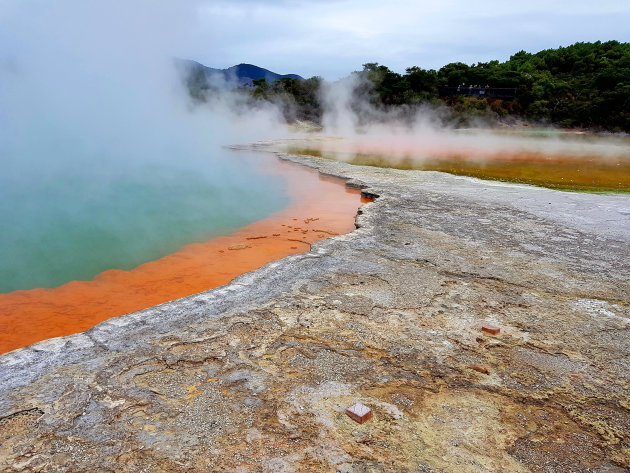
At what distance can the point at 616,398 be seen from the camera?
240 cm

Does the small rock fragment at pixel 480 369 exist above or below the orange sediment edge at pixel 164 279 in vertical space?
above

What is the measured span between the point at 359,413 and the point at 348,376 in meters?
0.37

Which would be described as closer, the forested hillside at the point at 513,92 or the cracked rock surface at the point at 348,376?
the cracked rock surface at the point at 348,376

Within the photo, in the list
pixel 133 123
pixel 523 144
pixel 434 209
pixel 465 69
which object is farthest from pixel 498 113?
pixel 434 209

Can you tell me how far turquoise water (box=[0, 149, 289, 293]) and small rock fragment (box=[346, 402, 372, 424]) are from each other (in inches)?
136

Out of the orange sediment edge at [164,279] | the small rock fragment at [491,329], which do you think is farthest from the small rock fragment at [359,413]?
the orange sediment edge at [164,279]

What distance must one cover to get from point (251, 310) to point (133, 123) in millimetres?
18973

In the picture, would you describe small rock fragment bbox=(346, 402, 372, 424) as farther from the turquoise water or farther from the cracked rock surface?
the turquoise water

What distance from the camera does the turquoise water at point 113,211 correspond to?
5133 mm

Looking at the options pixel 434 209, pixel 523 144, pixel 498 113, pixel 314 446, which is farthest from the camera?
pixel 498 113

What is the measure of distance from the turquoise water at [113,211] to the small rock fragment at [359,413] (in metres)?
3.46

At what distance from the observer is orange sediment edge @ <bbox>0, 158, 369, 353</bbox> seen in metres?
3.65

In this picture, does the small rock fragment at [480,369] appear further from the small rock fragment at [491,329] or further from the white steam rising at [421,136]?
the white steam rising at [421,136]

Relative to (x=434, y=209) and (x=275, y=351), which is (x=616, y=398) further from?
(x=434, y=209)
